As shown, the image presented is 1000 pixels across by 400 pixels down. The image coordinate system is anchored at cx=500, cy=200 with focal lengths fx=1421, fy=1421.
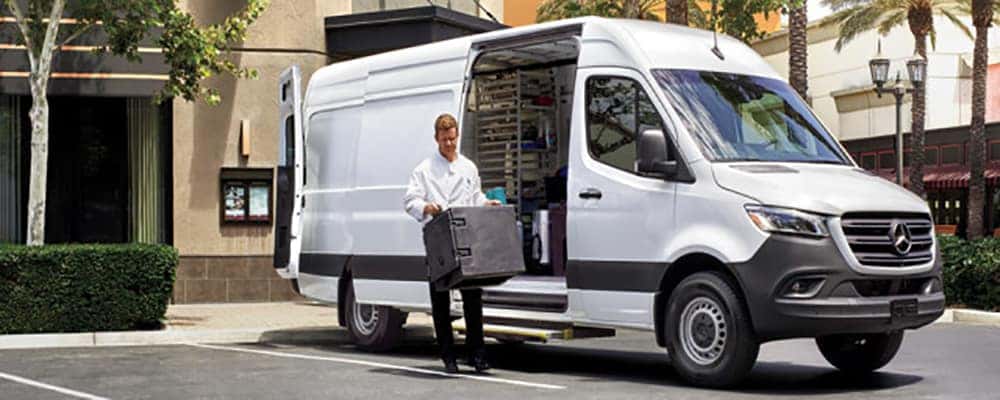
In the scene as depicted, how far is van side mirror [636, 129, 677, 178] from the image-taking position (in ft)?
31.5

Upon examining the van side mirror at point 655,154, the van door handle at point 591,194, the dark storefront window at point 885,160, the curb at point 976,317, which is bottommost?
the curb at point 976,317

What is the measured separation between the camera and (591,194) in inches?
407

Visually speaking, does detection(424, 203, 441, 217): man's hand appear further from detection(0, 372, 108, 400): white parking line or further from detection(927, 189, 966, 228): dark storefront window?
detection(927, 189, 966, 228): dark storefront window

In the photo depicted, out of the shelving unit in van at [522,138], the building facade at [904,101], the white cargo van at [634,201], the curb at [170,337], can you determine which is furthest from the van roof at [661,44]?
the building facade at [904,101]

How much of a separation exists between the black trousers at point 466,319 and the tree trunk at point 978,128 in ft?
98.5

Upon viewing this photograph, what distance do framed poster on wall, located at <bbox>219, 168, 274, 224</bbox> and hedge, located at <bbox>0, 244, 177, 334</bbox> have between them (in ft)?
15.0

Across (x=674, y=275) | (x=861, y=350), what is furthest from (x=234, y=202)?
(x=861, y=350)

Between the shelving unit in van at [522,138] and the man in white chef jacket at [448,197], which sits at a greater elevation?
the shelving unit in van at [522,138]

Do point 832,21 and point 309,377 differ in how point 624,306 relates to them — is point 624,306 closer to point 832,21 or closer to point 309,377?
point 309,377

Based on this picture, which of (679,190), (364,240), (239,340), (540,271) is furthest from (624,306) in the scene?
(239,340)

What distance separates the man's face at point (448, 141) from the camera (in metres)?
10.2

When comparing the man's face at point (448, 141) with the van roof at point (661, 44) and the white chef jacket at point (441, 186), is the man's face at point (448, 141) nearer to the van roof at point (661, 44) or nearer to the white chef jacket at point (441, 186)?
the white chef jacket at point (441, 186)

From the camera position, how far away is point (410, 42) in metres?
18.8

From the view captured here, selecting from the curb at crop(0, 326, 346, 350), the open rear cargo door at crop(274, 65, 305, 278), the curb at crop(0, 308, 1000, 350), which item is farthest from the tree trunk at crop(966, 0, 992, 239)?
the curb at crop(0, 326, 346, 350)
